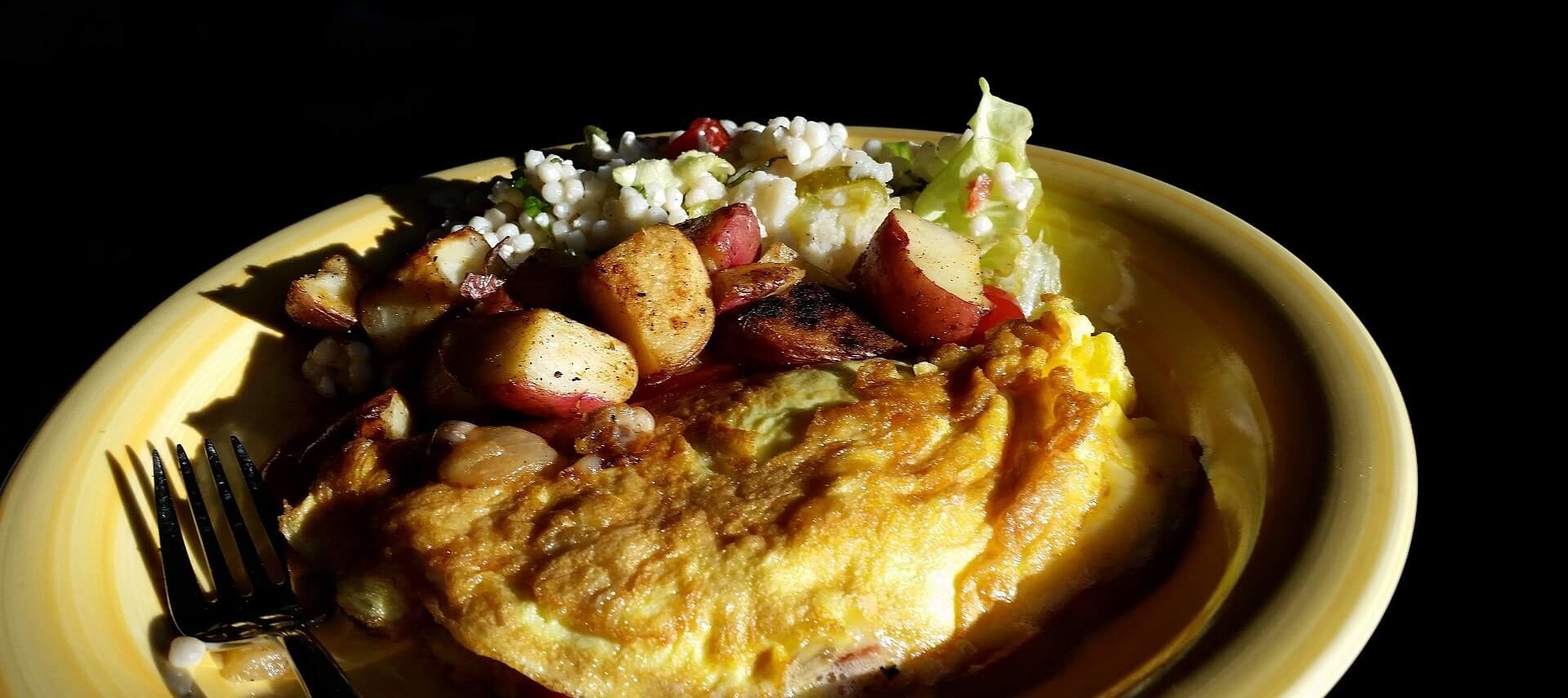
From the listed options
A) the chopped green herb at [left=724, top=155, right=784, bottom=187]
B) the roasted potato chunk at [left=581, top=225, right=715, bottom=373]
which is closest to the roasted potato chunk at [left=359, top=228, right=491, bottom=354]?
the roasted potato chunk at [left=581, top=225, right=715, bottom=373]

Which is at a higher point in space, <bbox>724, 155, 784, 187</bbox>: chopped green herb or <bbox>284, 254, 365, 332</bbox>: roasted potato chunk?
<bbox>724, 155, 784, 187</bbox>: chopped green herb

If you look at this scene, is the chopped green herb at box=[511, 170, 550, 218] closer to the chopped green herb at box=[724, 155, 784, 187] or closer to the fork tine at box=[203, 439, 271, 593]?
the chopped green herb at box=[724, 155, 784, 187]

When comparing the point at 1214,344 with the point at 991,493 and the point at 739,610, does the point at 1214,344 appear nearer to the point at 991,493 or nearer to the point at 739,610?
the point at 991,493

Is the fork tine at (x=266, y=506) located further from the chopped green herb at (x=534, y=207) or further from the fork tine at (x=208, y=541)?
the chopped green herb at (x=534, y=207)

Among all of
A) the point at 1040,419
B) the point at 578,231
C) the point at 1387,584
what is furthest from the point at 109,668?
the point at 1387,584

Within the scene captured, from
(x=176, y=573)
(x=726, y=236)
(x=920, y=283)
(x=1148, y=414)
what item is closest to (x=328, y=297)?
(x=176, y=573)

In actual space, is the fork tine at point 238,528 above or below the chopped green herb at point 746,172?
below

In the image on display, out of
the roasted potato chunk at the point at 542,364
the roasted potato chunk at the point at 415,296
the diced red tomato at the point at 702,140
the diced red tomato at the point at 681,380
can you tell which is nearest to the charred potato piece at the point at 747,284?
the diced red tomato at the point at 681,380
